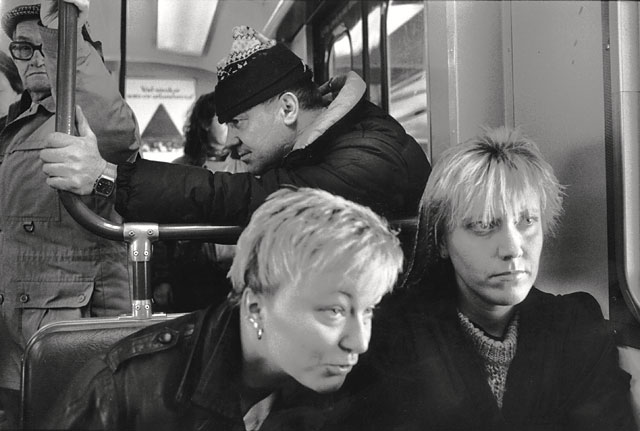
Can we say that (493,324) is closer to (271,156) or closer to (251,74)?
(271,156)

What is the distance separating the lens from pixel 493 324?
4.97 ft

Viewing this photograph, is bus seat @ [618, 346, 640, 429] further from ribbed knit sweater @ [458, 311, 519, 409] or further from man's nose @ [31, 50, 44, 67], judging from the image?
man's nose @ [31, 50, 44, 67]

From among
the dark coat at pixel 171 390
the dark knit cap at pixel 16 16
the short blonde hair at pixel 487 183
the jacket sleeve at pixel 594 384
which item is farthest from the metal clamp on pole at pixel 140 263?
the jacket sleeve at pixel 594 384

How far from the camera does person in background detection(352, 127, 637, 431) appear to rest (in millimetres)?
1416

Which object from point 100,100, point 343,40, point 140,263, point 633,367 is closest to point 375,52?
point 343,40

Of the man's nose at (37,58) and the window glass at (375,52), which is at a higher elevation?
the window glass at (375,52)

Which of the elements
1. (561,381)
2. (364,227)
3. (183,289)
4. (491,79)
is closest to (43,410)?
(183,289)

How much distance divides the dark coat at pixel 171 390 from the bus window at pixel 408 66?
888 millimetres

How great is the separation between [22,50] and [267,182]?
60 cm

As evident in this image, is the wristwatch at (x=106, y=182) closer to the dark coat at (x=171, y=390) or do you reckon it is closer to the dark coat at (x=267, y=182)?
the dark coat at (x=267, y=182)

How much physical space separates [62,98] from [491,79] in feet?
3.76

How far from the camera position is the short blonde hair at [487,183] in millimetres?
1414

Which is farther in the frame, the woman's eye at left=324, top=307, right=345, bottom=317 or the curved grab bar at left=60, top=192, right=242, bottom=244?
the curved grab bar at left=60, top=192, right=242, bottom=244

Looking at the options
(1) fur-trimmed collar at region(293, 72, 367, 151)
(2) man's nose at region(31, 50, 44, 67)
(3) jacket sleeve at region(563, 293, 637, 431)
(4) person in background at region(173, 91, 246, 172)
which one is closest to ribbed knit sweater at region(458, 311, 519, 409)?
(3) jacket sleeve at region(563, 293, 637, 431)
